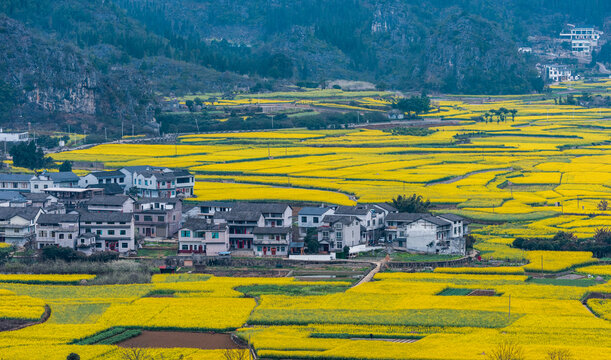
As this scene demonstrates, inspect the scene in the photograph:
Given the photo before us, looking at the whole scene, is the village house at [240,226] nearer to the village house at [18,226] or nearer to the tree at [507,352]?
the village house at [18,226]

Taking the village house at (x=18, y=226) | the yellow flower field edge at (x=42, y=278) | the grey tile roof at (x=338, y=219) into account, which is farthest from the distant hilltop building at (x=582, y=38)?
the yellow flower field edge at (x=42, y=278)

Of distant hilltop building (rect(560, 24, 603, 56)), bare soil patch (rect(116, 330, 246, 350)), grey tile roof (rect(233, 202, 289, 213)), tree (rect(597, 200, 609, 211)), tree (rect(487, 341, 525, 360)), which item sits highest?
distant hilltop building (rect(560, 24, 603, 56))

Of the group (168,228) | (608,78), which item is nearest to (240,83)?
(608,78)

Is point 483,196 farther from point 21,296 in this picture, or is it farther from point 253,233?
point 21,296

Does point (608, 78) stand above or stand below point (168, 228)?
above

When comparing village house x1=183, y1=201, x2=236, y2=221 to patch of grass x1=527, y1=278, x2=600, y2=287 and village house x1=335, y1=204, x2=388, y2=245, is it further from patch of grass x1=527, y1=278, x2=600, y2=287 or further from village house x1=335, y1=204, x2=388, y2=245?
patch of grass x1=527, y1=278, x2=600, y2=287

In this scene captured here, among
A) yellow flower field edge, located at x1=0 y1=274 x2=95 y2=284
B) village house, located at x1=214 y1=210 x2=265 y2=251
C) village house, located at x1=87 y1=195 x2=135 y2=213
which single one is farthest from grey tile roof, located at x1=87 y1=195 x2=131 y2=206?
yellow flower field edge, located at x1=0 y1=274 x2=95 y2=284

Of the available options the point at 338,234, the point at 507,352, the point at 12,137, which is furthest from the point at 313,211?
the point at 12,137
